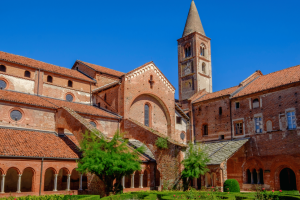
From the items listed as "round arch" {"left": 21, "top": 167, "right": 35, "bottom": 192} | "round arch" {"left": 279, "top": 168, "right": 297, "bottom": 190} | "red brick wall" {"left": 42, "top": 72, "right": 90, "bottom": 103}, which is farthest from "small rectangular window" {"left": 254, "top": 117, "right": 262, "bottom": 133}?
"round arch" {"left": 21, "top": 167, "right": 35, "bottom": 192}

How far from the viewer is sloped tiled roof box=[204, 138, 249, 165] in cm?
2903

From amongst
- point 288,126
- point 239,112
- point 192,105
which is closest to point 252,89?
point 239,112

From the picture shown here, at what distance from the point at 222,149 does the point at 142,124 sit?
9.27 m

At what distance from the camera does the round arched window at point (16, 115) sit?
23972 mm

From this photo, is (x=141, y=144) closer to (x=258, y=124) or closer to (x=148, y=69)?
(x=148, y=69)

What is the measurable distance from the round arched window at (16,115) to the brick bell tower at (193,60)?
113 feet

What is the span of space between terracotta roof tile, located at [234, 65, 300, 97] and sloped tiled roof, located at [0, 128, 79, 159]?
70.3ft

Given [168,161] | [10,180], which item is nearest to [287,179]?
[168,161]

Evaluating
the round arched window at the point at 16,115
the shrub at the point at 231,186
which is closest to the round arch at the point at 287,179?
the shrub at the point at 231,186

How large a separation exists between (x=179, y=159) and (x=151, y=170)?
2.63m

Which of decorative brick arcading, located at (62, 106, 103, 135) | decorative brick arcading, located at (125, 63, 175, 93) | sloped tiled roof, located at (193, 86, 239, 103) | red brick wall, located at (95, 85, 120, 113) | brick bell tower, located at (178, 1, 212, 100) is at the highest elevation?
brick bell tower, located at (178, 1, 212, 100)

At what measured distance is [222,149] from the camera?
31.3 metres

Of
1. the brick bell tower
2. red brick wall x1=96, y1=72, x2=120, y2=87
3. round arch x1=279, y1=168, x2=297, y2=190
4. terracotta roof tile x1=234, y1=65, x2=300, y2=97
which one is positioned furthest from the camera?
the brick bell tower

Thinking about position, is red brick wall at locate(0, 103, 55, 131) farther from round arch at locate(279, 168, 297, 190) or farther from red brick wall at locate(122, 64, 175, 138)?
round arch at locate(279, 168, 297, 190)
